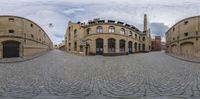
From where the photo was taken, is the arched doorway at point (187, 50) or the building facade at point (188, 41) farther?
the arched doorway at point (187, 50)

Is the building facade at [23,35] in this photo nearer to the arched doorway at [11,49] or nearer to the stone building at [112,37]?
the arched doorway at [11,49]

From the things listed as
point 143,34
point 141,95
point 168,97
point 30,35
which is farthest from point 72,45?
point 168,97

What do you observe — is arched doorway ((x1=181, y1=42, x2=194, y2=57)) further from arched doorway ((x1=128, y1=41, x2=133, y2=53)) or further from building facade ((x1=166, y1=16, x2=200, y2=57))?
arched doorway ((x1=128, y1=41, x2=133, y2=53))

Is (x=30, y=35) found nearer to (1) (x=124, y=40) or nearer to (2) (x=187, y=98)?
(1) (x=124, y=40)

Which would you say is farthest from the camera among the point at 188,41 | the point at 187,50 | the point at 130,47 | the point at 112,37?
the point at 187,50

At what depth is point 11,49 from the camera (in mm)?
7988

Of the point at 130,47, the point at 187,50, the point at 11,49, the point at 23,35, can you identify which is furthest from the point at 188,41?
the point at 11,49

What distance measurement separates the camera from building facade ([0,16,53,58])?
5.79 meters

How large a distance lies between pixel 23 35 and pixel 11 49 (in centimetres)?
154

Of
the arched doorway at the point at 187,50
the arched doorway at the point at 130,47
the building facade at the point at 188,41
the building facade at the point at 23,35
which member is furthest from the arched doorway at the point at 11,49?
the arched doorway at the point at 187,50

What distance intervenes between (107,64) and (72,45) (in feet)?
18.1

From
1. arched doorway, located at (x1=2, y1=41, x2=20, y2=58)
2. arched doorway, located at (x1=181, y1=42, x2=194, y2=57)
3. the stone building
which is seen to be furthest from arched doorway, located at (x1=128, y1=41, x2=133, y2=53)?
arched doorway, located at (x1=181, y1=42, x2=194, y2=57)

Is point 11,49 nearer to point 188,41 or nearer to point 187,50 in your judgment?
point 188,41

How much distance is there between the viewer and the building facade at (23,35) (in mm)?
5794
